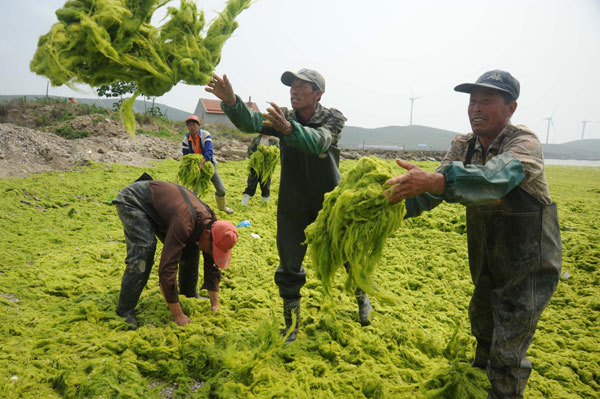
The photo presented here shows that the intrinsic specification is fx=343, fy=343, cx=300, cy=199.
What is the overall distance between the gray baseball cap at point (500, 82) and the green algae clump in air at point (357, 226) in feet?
2.58

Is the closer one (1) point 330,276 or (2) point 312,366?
(1) point 330,276

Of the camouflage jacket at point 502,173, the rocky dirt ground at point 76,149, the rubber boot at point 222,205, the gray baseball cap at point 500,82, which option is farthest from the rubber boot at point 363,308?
the rocky dirt ground at point 76,149

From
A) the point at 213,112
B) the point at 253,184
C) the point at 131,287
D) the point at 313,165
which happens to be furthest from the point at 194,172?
the point at 213,112

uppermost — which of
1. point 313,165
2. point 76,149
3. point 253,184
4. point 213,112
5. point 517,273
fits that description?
point 213,112

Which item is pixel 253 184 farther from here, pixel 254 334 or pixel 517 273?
pixel 517 273

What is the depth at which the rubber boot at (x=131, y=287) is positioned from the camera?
Answer: 3012 millimetres

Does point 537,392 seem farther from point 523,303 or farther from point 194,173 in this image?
point 194,173

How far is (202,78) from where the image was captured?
2.52 metres

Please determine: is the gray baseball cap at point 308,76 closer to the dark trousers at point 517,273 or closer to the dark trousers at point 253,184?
the dark trousers at point 517,273

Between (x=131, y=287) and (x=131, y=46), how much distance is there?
6.50 feet

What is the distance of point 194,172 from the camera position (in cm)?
646

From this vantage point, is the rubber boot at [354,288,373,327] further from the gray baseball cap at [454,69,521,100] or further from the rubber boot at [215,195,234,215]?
the rubber boot at [215,195,234,215]

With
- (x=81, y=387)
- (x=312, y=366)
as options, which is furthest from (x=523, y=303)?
(x=81, y=387)

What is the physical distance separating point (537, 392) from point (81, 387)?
3262 mm
